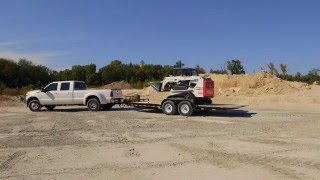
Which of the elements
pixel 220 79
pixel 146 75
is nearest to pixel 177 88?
pixel 220 79

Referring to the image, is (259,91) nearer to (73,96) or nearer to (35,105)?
(73,96)

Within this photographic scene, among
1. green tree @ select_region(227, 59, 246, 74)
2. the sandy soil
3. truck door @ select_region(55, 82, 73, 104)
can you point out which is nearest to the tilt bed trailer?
the sandy soil

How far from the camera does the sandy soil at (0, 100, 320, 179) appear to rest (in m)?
8.76

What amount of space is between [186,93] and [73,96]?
7254 mm

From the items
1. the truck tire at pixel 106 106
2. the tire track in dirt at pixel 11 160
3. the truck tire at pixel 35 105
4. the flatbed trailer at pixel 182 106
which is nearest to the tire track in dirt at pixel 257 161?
the tire track in dirt at pixel 11 160

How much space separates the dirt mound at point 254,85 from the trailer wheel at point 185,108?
1485cm

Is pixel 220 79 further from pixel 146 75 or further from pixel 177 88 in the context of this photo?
pixel 146 75

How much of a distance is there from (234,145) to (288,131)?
147 inches

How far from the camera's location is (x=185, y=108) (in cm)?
2067

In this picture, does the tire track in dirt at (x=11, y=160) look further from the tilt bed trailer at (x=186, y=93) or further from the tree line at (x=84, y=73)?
the tree line at (x=84, y=73)

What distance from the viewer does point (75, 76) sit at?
84.2 m

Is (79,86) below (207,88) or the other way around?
the other way around

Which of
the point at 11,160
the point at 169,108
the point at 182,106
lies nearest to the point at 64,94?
the point at 169,108

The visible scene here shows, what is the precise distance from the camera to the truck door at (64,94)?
79.8 feet
